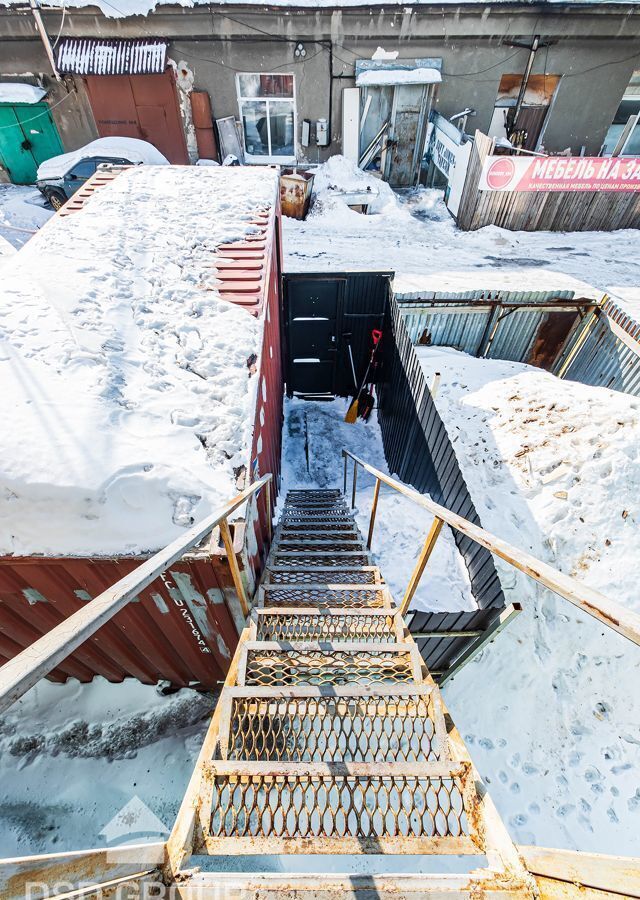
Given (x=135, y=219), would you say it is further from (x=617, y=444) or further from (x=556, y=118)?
(x=556, y=118)

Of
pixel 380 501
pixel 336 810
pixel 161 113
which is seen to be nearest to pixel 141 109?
pixel 161 113

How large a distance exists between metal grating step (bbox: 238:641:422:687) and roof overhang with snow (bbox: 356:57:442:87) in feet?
54.7

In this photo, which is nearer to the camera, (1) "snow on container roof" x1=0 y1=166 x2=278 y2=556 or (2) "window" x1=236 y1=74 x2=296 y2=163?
(1) "snow on container roof" x1=0 y1=166 x2=278 y2=556

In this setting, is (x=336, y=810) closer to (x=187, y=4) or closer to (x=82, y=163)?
(x=82, y=163)

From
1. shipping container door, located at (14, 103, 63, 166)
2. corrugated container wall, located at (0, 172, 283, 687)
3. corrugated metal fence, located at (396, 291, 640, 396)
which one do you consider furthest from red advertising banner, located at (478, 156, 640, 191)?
shipping container door, located at (14, 103, 63, 166)

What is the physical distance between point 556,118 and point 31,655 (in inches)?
824

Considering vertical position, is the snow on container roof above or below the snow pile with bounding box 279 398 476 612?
above

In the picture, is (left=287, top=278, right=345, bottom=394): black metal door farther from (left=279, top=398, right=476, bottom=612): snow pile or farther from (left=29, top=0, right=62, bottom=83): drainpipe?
(left=29, top=0, right=62, bottom=83): drainpipe

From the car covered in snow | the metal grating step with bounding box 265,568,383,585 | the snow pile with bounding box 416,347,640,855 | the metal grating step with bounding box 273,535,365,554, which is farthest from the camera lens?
the car covered in snow

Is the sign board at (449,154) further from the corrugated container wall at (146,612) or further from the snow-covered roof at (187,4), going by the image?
the corrugated container wall at (146,612)

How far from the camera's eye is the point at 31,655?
116 centimetres

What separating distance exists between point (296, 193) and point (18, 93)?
9.63m

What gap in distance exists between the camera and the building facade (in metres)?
12.6

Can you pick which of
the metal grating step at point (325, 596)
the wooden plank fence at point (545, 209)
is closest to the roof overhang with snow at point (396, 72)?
the wooden plank fence at point (545, 209)
